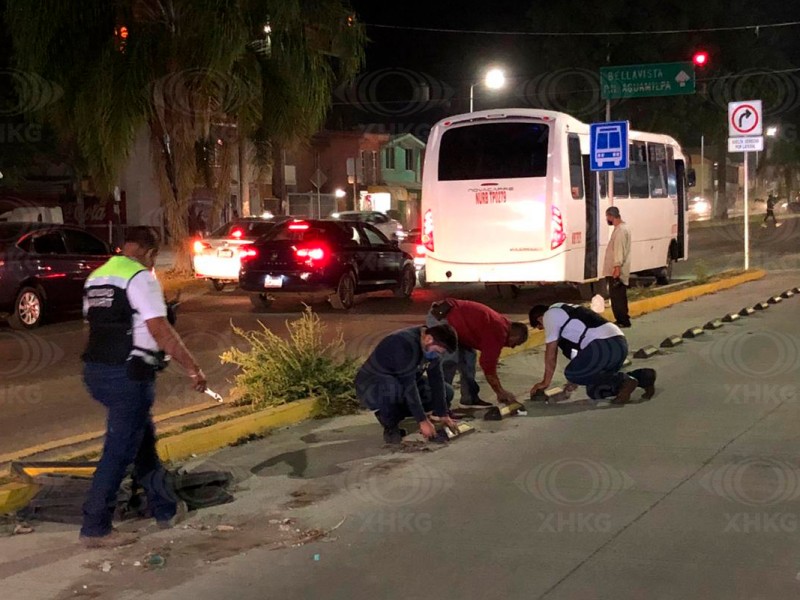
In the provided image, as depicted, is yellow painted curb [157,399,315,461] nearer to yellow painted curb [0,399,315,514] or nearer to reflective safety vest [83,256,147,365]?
yellow painted curb [0,399,315,514]

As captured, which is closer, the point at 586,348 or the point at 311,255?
the point at 586,348

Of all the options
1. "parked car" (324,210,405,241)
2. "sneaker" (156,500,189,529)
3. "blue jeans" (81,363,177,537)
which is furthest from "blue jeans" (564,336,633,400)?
"parked car" (324,210,405,241)

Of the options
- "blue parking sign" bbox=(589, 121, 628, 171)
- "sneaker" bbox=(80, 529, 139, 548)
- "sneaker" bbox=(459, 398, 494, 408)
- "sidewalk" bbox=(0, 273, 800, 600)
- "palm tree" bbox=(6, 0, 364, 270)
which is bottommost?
"sidewalk" bbox=(0, 273, 800, 600)

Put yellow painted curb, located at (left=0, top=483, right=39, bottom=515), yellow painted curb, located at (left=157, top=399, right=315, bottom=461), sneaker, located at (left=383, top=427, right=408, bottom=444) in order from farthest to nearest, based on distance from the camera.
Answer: sneaker, located at (left=383, top=427, right=408, bottom=444)
yellow painted curb, located at (left=157, top=399, right=315, bottom=461)
yellow painted curb, located at (left=0, top=483, right=39, bottom=515)

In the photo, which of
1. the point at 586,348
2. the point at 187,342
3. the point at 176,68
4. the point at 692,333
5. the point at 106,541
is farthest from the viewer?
the point at 176,68

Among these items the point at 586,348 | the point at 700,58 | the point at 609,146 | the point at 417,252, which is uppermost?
the point at 700,58

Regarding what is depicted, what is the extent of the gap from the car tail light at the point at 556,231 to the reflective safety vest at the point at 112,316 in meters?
12.6

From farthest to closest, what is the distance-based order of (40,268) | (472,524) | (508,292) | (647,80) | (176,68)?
(647,80)
(176,68)
(508,292)
(40,268)
(472,524)

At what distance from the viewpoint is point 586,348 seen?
33.3 ft

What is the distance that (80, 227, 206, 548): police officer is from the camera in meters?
6.17

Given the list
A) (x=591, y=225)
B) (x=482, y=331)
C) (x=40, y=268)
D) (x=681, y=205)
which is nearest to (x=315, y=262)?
(x=40, y=268)

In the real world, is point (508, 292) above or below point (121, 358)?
below

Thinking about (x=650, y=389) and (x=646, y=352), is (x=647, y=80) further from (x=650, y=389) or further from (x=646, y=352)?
(x=650, y=389)

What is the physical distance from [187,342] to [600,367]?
639 centimetres
